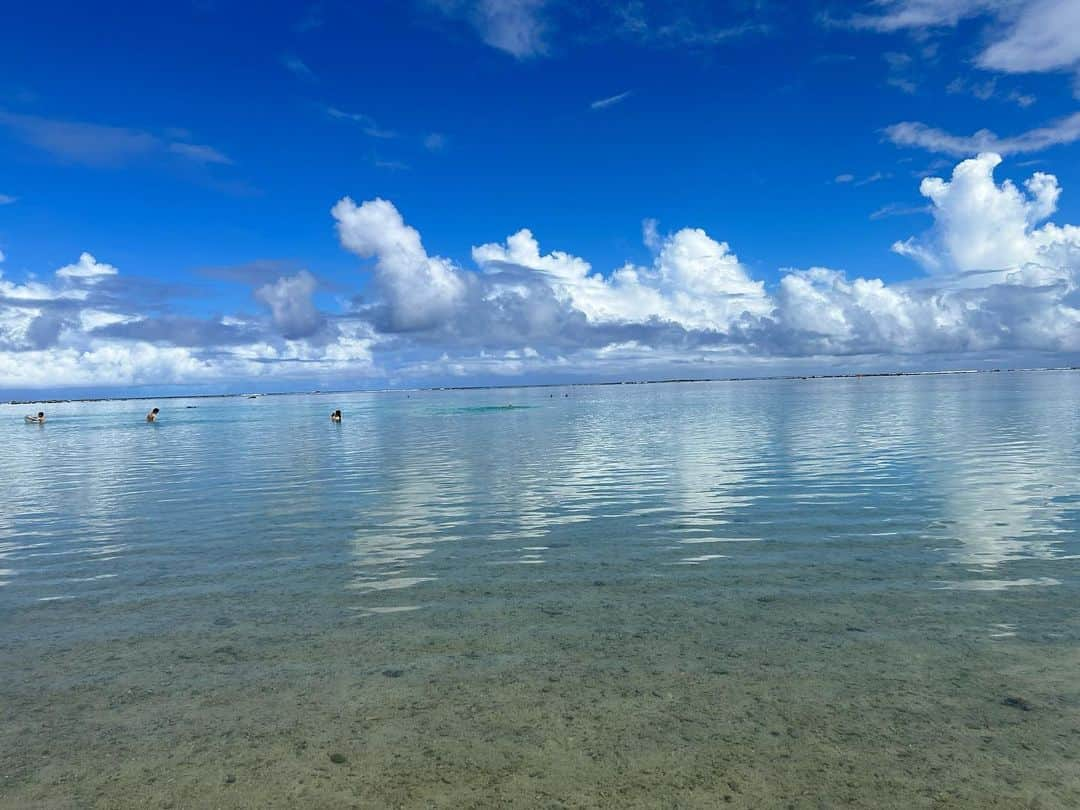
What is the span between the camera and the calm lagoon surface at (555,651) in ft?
27.4

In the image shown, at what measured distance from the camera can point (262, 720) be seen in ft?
32.4

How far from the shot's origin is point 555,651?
12.1 m

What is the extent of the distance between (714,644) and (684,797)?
4621 millimetres

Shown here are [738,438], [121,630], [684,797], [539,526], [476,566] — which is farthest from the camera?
[738,438]

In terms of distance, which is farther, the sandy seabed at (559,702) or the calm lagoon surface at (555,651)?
the calm lagoon surface at (555,651)

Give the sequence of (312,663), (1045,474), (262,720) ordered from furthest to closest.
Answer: (1045,474)
(312,663)
(262,720)

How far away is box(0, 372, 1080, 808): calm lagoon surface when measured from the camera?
8344 millimetres

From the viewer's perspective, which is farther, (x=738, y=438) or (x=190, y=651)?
(x=738, y=438)

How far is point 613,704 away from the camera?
33.0 ft

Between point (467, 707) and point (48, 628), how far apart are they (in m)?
10.1

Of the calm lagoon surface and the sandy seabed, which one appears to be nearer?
the sandy seabed

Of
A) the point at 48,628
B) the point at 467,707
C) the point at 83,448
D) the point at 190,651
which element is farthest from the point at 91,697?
the point at 83,448

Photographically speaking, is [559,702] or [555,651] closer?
[559,702]

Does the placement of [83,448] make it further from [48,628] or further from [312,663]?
[312,663]
